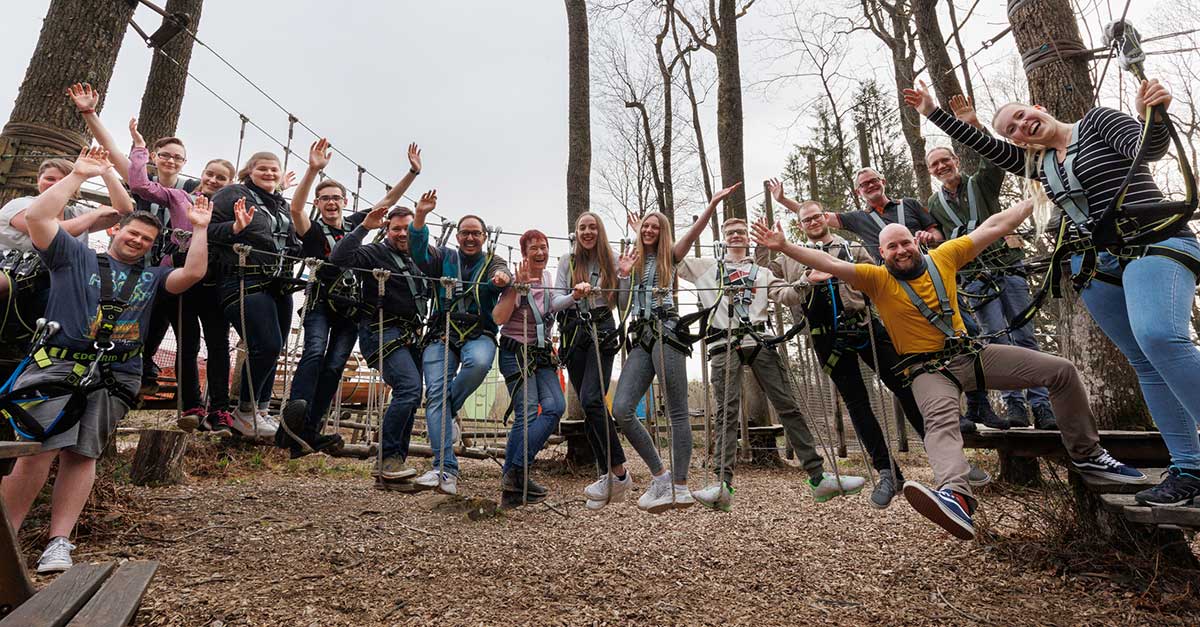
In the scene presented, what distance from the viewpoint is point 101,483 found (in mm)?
3881

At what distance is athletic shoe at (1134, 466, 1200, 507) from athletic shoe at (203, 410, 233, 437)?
464 cm

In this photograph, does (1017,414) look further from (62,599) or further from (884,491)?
(62,599)

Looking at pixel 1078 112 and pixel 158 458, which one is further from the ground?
pixel 1078 112

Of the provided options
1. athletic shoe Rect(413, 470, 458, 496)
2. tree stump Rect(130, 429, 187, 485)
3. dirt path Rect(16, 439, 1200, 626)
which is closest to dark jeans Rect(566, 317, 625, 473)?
dirt path Rect(16, 439, 1200, 626)

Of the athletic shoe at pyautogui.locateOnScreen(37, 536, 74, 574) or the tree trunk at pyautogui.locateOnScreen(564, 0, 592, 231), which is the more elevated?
the tree trunk at pyautogui.locateOnScreen(564, 0, 592, 231)

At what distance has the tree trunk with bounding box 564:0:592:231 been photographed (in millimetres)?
7250

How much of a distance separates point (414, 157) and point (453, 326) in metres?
1.09

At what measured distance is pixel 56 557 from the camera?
113 inches

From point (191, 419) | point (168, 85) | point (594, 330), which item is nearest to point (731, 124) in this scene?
point (594, 330)

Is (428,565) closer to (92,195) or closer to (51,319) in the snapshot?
(51,319)

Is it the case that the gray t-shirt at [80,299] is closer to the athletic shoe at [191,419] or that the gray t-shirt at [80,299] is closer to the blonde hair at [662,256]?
the athletic shoe at [191,419]

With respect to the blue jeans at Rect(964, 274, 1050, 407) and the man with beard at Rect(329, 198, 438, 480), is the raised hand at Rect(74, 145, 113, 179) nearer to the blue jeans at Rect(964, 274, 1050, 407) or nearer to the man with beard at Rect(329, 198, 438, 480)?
the man with beard at Rect(329, 198, 438, 480)

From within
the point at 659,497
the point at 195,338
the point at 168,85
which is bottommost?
the point at 659,497

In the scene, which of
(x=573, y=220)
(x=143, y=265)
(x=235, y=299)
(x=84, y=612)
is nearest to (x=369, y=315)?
(x=235, y=299)
